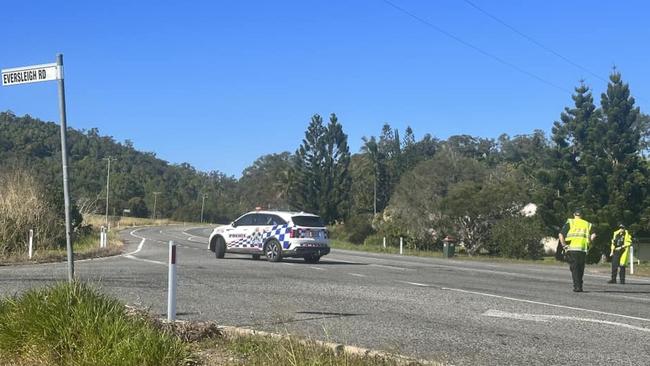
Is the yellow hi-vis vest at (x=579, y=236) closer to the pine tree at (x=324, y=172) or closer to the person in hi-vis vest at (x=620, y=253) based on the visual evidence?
the person in hi-vis vest at (x=620, y=253)

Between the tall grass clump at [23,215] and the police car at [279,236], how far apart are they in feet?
23.2

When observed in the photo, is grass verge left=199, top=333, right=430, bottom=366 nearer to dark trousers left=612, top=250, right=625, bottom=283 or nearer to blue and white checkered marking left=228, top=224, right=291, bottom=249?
dark trousers left=612, top=250, right=625, bottom=283

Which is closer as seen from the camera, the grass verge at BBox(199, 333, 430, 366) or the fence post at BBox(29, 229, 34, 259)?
the grass verge at BBox(199, 333, 430, 366)

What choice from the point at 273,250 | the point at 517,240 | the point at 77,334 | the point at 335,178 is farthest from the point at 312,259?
the point at 335,178

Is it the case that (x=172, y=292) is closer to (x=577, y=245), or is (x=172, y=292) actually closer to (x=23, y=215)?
(x=577, y=245)

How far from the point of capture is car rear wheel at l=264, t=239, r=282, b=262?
22344mm

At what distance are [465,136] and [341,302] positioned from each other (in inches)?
5282

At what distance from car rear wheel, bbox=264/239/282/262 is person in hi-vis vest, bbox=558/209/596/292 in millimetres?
9793

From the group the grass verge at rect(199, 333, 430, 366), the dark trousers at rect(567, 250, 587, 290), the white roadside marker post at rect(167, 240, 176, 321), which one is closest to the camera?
the grass verge at rect(199, 333, 430, 366)

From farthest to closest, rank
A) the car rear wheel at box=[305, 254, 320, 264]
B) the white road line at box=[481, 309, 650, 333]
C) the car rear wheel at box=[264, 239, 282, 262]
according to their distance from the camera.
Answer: the car rear wheel at box=[305, 254, 320, 264]
the car rear wheel at box=[264, 239, 282, 262]
the white road line at box=[481, 309, 650, 333]

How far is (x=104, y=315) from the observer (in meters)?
6.76

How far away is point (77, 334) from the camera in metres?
6.54

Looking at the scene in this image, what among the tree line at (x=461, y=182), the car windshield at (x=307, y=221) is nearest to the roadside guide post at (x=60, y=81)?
the car windshield at (x=307, y=221)

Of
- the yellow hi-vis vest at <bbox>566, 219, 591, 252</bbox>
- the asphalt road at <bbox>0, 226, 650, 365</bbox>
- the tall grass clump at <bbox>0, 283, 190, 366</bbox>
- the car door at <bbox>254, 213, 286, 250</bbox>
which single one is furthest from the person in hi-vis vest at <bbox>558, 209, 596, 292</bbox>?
the tall grass clump at <bbox>0, 283, 190, 366</bbox>
